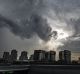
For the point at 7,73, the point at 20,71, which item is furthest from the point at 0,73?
the point at 20,71

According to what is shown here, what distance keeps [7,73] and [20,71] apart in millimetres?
6509

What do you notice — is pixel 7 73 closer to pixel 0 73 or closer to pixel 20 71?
pixel 0 73

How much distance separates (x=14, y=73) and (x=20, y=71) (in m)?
3.71

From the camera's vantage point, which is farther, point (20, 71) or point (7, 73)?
point (20, 71)

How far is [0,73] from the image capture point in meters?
43.3

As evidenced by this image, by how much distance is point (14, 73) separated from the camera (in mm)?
45594

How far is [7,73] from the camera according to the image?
43125mm

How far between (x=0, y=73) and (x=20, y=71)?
23.6 ft

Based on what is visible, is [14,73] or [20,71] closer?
[14,73]

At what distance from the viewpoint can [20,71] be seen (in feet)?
161

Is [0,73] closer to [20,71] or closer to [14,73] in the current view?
[14,73]

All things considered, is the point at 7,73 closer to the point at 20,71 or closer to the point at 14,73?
the point at 14,73

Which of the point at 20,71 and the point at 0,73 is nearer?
the point at 0,73
